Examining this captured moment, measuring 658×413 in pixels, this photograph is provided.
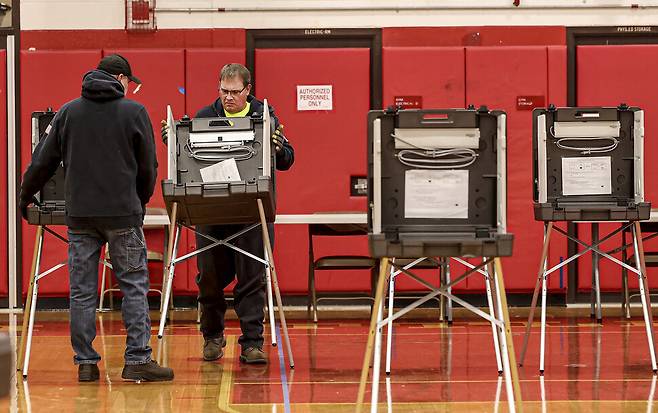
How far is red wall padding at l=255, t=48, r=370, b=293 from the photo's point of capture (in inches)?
313

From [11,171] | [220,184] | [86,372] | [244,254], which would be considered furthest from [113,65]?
[11,171]

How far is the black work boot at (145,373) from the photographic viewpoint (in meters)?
4.53

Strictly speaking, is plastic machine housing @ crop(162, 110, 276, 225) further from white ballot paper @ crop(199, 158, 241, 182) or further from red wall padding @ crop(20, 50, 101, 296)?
red wall padding @ crop(20, 50, 101, 296)

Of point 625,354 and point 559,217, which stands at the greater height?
point 559,217

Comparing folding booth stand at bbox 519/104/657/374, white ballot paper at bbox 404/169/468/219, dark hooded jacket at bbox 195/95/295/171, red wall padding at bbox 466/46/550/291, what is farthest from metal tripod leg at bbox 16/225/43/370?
red wall padding at bbox 466/46/550/291

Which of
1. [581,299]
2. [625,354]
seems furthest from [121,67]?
[581,299]

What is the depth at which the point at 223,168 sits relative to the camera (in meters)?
4.70

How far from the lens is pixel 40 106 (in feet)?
25.9

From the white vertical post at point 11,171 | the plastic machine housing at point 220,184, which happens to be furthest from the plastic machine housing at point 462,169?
the white vertical post at point 11,171

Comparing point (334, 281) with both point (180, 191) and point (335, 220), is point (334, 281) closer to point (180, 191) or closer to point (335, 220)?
point (335, 220)

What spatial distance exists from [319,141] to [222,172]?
3.34m

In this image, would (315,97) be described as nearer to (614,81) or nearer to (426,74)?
(426,74)

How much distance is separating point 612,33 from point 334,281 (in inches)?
117

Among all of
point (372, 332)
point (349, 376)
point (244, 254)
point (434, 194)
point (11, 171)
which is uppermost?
point (11, 171)
